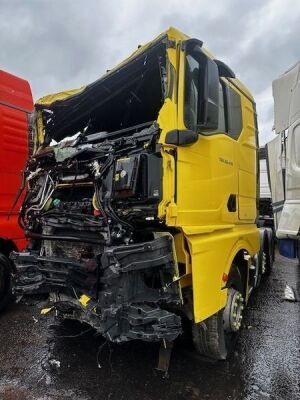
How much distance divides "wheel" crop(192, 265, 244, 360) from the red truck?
279cm

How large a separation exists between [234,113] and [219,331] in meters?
2.35

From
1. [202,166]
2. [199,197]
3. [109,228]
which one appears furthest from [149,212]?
[202,166]

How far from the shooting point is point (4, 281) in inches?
181

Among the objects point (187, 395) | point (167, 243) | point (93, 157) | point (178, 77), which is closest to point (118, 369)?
point (187, 395)

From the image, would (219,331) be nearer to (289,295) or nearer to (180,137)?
(180,137)

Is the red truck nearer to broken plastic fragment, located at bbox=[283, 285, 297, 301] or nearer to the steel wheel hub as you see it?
the steel wheel hub

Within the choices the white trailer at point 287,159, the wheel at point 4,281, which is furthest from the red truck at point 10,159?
the white trailer at point 287,159

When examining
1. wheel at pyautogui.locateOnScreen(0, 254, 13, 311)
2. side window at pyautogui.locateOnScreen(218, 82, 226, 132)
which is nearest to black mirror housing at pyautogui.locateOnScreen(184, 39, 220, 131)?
side window at pyautogui.locateOnScreen(218, 82, 226, 132)

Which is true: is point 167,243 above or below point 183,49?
below

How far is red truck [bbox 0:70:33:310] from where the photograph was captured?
462cm

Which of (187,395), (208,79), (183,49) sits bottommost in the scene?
(187,395)

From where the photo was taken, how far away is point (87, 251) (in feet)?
10.2

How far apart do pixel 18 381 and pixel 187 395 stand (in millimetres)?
1529

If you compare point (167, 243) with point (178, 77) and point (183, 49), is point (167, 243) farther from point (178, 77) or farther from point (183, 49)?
point (183, 49)
